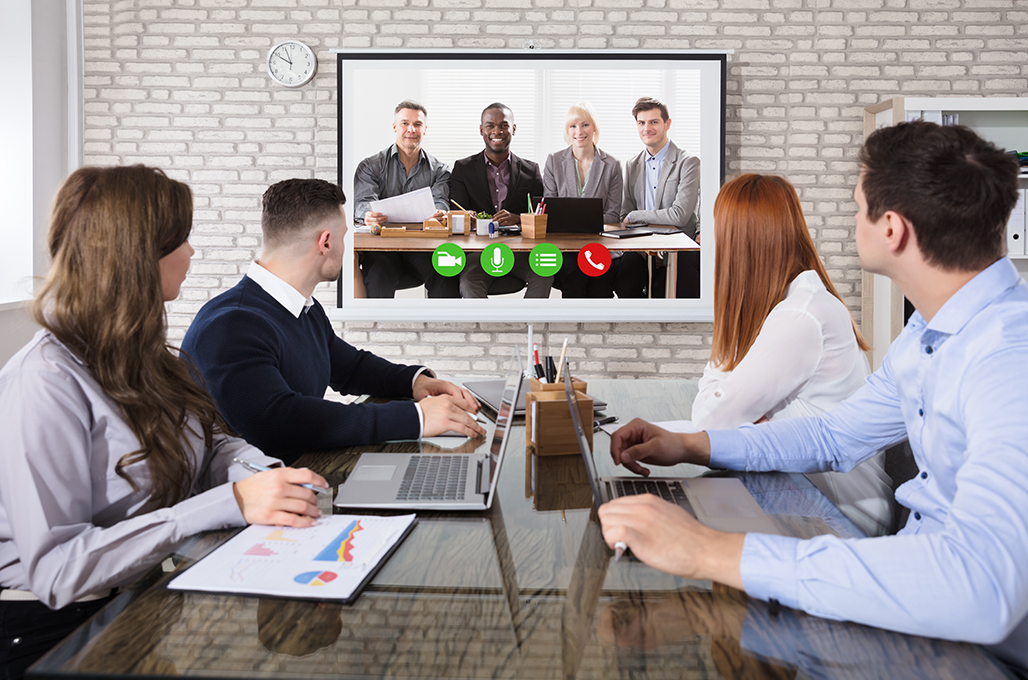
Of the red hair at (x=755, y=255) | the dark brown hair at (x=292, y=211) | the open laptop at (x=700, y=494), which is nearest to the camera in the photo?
the open laptop at (x=700, y=494)

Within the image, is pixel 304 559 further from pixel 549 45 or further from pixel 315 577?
pixel 549 45

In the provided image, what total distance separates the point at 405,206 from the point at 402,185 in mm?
122

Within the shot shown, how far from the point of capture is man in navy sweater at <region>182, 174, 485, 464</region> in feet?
5.61

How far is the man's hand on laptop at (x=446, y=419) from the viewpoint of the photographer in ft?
5.75

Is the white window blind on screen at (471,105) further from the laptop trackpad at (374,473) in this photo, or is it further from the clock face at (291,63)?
the laptop trackpad at (374,473)

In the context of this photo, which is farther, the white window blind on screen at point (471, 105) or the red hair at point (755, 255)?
the white window blind on screen at point (471, 105)

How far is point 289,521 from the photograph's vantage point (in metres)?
1.14

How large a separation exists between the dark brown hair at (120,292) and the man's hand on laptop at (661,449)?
31.8 inches

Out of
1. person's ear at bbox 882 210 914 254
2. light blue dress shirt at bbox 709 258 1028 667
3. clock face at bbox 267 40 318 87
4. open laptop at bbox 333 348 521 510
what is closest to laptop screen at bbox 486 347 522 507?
open laptop at bbox 333 348 521 510

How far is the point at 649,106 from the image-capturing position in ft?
14.2

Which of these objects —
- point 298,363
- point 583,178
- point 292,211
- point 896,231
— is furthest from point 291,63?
point 896,231

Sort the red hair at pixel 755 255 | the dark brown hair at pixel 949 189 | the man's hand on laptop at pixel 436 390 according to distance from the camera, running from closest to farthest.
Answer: the dark brown hair at pixel 949 189 < the red hair at pixel 755 255 < the man's hand on laptop at pixel 436 390

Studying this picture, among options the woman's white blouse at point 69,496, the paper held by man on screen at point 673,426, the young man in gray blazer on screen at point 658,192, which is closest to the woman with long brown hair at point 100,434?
the woman's white blouse at point 69,496

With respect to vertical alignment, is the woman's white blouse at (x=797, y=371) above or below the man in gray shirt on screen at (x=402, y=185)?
below
